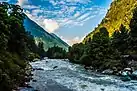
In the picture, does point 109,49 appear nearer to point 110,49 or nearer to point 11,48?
point 110,49

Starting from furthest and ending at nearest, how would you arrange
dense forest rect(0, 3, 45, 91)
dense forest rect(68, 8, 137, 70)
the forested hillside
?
dense forest rect(68, 8, 137, 70) < the forested hillside < dense forest rect(0, 3, 45, 91)

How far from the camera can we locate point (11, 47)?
7212cm

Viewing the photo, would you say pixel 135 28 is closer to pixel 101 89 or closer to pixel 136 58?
pixel 136 58

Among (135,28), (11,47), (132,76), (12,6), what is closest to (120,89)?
(132,76)

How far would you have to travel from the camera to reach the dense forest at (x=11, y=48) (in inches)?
1863

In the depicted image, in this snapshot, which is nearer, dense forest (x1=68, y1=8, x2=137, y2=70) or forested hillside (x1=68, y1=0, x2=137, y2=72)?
forested hillside (x1=68, y1=0, x2=137, y2=72)

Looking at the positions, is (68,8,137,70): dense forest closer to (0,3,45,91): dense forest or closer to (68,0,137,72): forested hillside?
(68,0,137,72): forested hillside

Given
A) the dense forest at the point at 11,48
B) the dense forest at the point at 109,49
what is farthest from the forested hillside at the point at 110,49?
the dense forest at the point at 11,48

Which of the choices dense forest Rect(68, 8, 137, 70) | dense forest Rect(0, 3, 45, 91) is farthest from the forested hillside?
dense forest Rect(0, 3, 45, 91)

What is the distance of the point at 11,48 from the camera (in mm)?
72000

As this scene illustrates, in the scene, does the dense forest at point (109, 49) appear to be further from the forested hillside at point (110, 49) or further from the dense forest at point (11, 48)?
the dense forest at point (11, 48)

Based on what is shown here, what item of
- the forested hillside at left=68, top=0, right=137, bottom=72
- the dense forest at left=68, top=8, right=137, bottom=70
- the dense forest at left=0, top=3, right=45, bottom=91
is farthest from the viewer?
the dense forest at left=68, top=8, right=137, bottom=70

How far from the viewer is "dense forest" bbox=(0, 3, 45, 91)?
155 ft

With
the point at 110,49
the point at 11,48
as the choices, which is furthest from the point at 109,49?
the point at 11,48
